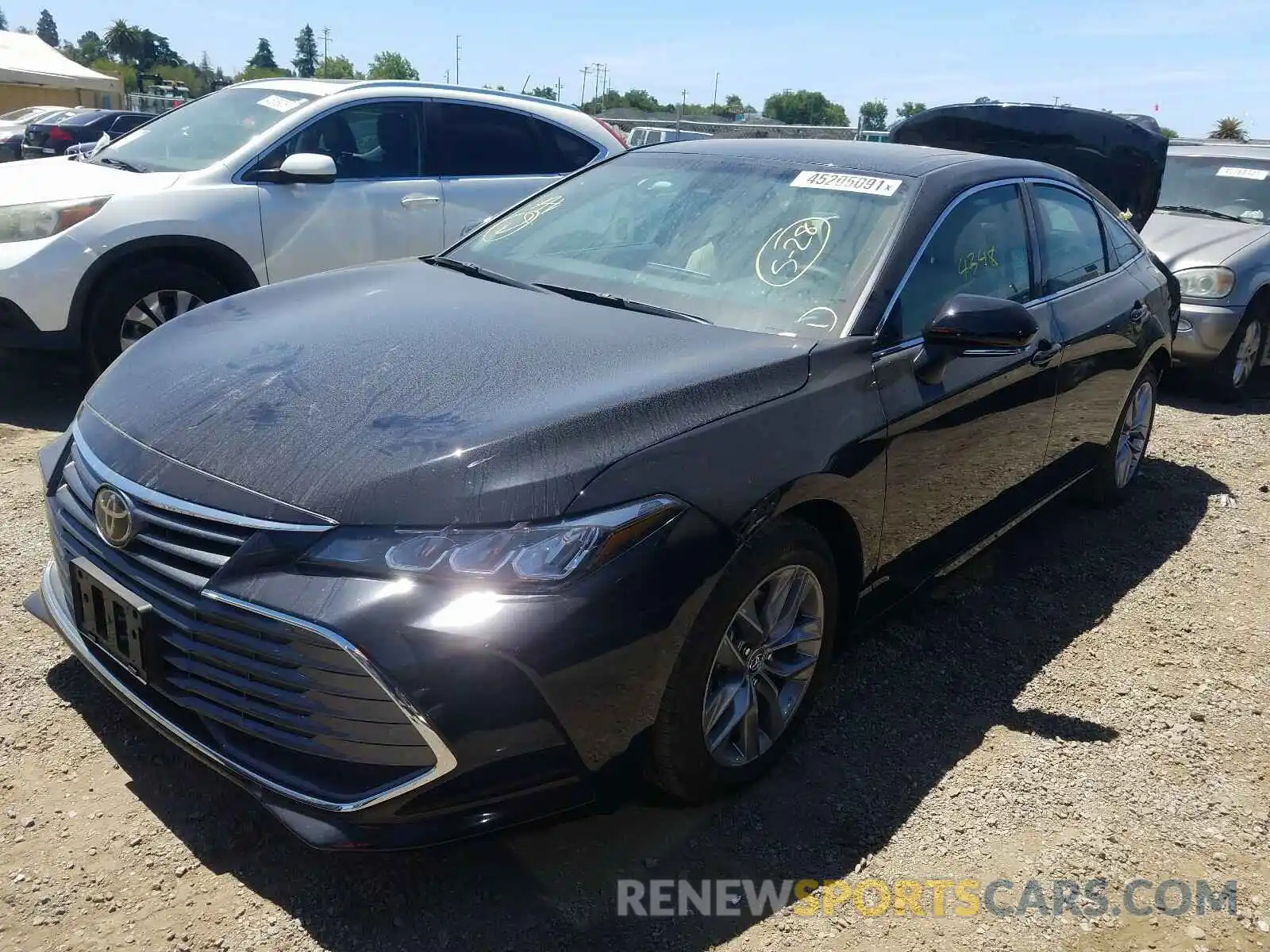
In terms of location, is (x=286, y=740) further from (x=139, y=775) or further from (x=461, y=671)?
(x=139, y=775)

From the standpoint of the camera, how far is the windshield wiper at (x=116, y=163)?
18.5 feet

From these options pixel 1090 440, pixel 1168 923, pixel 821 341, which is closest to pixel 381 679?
pixel 821 341

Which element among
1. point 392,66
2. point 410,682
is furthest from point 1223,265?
point 392,66

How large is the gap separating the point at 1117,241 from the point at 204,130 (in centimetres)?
496

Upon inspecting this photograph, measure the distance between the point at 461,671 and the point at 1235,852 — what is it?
6.98 ft

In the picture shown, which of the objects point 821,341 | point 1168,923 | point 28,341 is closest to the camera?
point 1168,923

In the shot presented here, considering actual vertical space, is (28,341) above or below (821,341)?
below

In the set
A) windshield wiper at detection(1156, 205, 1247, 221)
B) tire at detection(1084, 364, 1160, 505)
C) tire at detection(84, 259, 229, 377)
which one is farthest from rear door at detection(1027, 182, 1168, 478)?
tire at detection(84, 259, 229, 377)

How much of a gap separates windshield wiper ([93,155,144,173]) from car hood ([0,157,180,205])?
0.06 m

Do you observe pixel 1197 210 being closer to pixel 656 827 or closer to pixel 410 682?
pixel 656 827

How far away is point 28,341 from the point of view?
196 inches

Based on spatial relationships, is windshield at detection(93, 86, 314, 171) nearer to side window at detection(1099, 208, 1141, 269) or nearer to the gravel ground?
the gravel ground

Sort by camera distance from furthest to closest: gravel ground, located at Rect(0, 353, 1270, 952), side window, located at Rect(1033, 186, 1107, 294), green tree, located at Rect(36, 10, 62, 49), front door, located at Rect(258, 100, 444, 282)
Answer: green tree, located at Rect(36, 10, 62, 49)
front door, located at Rect(258, 100, 444, 282)
side window, located at Rect(1033, 186, 1107, 294)
gravel ground, located at Rect(0, 353, 1270, 952)

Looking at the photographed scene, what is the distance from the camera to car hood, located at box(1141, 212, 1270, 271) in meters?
7.11
